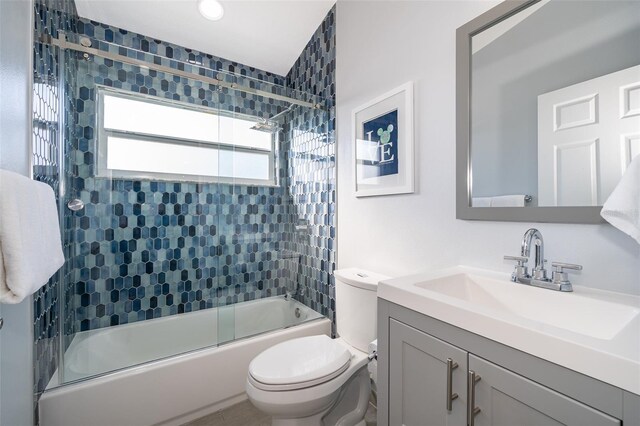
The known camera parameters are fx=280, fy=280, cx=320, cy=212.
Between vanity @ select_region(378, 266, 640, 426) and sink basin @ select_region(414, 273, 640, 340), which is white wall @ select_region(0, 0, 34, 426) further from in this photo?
sink basin @ select_region(414, 273, 640, 340)

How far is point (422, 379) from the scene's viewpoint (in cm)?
83

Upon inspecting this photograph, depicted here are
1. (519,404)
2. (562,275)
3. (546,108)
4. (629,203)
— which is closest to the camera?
(519,404)

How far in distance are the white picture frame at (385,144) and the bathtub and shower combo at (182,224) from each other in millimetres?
350

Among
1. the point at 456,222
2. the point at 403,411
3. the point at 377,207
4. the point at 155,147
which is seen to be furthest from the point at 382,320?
the point at 155,147

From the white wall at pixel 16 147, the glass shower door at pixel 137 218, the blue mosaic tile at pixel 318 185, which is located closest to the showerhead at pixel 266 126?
the blue mosaic tile at pixel 318 185

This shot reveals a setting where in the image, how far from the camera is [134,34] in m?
2.12

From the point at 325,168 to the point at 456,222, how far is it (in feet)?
3.71

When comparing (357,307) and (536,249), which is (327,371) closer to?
(357,307)

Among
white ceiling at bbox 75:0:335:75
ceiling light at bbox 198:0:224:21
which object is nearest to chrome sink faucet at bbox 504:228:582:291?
white ceiling at bbox 75:0:335:75

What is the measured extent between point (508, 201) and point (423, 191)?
404mm

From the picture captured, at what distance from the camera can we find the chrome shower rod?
4.85 feet

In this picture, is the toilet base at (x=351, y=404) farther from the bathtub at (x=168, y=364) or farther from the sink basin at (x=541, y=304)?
the sink basin at (x=541, y=304)

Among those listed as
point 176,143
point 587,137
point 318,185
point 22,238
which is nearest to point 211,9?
point 176,143

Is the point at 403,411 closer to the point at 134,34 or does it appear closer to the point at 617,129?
the point at 617,129
